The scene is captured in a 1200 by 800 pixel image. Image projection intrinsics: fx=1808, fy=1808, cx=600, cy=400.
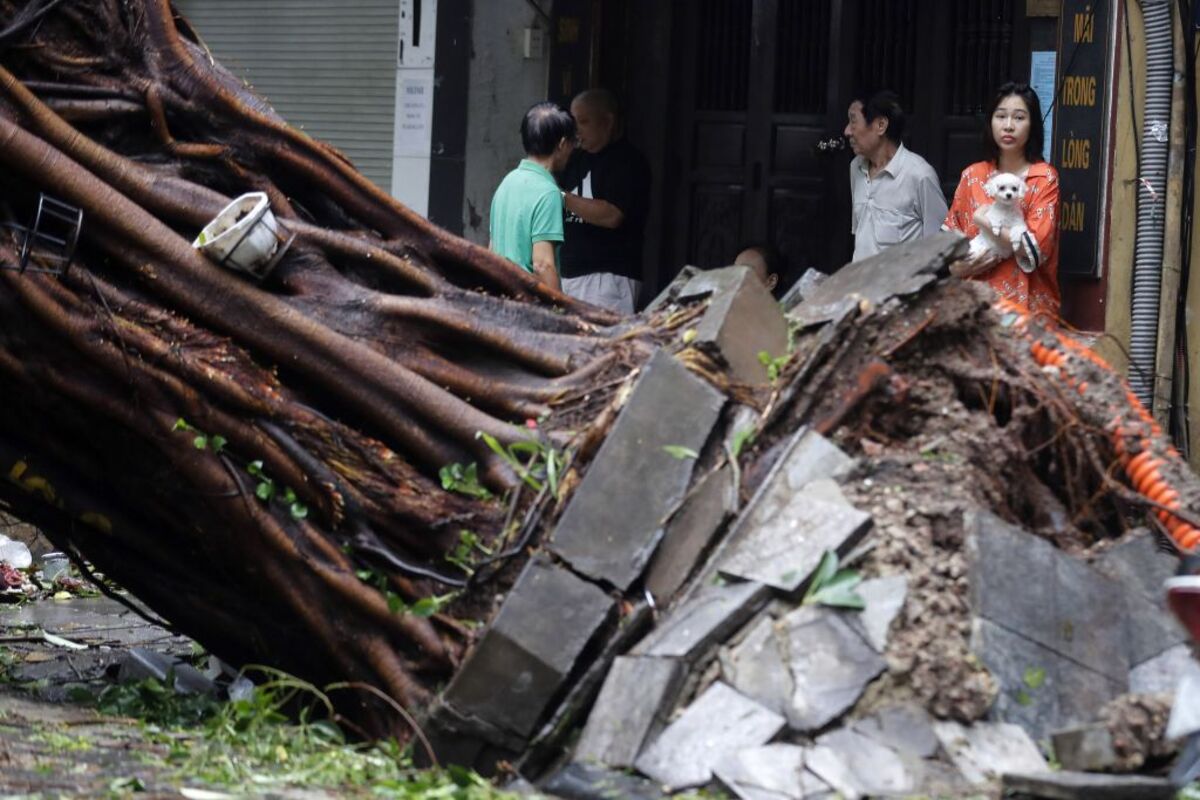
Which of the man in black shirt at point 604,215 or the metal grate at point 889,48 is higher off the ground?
the metal grate at point 889,48

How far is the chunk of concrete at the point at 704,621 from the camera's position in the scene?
210 inches

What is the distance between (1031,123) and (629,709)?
4728mm

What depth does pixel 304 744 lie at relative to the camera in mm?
6008

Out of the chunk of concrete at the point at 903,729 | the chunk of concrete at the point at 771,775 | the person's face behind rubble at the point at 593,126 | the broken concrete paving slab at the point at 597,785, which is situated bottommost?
the broken concrete paving slab at the point at 597,785

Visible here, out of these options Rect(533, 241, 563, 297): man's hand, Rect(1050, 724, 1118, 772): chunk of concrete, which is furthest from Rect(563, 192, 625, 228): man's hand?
Rect(1050, 724, 1118, 772): chunk of concrete

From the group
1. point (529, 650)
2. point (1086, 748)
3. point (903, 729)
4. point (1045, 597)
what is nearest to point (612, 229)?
point (529, 650)

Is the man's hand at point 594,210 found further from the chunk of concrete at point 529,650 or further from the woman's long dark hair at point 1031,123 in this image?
the chunk of concrete at point 529,650

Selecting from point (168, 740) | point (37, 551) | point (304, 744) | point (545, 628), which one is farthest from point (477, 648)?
point (37, 551)

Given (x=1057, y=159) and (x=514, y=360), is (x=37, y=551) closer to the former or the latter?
(x=514, y=360)

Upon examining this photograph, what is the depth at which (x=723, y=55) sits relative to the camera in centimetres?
1218

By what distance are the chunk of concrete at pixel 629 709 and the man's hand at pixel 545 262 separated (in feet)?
13.0

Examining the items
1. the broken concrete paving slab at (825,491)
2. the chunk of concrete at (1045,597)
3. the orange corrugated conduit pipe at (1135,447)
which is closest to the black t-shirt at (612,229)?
the orange corrugated conduit pipe at (1135,447)

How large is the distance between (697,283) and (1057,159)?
4119mm

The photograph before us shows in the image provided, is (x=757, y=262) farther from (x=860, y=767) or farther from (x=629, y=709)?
(x=860, y=767)
